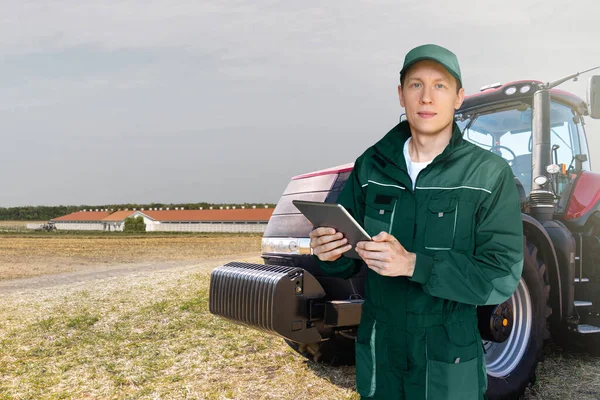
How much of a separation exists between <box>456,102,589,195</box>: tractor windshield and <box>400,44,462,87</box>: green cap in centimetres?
378

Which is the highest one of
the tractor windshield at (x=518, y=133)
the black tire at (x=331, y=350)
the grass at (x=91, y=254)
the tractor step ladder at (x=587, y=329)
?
the tractor windshield at (x=518, y=133)

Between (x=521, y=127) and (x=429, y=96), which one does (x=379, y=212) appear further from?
(x=521, y=127)

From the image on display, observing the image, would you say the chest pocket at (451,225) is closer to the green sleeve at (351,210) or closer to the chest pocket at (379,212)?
the chest pocket at (379,212)

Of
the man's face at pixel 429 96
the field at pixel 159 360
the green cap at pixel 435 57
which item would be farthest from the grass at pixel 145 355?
the green cap at pixel 435 57

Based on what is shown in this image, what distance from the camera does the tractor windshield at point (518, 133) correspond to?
5387 mm

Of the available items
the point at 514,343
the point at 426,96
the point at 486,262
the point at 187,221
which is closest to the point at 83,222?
the point at 187,221

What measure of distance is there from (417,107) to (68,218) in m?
96.4

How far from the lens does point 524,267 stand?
4301 millimetres

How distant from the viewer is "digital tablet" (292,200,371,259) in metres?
1.77

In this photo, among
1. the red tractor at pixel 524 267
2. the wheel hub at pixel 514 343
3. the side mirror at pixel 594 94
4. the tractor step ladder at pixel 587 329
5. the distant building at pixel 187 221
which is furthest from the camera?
the distant building at pixel 187 221

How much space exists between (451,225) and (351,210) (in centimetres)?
41

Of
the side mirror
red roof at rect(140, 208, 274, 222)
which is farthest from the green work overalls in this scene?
red roof at rect(140, 208, 274, 222)

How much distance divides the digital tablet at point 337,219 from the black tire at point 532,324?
2.87m

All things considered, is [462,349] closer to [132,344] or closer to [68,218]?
[132,344]
